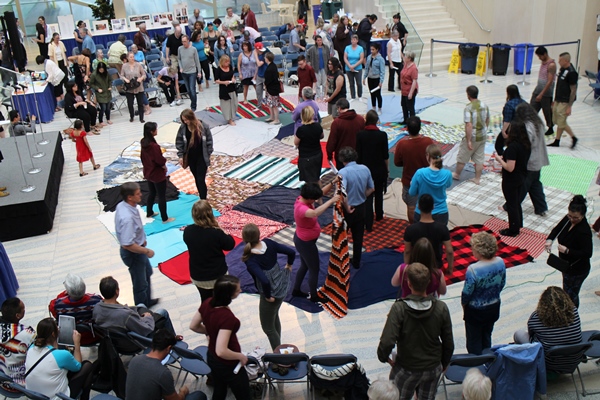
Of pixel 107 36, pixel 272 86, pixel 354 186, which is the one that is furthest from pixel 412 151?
pixel 107 36

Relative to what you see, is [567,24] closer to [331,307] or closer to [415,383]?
[331,307]

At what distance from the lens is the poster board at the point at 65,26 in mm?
20312

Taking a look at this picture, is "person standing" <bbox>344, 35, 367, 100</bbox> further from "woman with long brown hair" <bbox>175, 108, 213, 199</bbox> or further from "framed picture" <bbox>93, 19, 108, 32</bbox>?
"framed picture" <bbox>93, 19, 108, 32</bbox>

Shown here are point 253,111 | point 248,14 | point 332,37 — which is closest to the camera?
point 253,111

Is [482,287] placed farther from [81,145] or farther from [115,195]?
[81,145]

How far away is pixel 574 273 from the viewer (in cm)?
535

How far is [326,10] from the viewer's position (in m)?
23.0

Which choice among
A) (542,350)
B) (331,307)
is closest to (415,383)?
(542,350)

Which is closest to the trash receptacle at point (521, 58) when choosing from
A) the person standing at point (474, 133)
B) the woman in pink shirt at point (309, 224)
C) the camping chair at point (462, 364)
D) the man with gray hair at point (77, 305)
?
the person standing at point (474, 133)

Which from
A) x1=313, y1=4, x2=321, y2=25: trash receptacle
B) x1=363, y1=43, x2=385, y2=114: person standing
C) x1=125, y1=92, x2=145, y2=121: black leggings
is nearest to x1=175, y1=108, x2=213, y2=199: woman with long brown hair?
x1=363, y1=43, x2=385, y2=114: person standing

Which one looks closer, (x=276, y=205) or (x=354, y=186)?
(x=354, y=186)

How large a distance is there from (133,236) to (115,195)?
12.0 feet

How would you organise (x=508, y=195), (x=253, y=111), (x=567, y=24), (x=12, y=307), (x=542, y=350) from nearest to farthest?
1. (x=542, y=350)
2. (x=12, y=307)
3. (x=508, y=195)
4. (x=253, y=111)
5. (x=567, y=24)

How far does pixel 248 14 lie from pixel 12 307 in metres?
15.1
